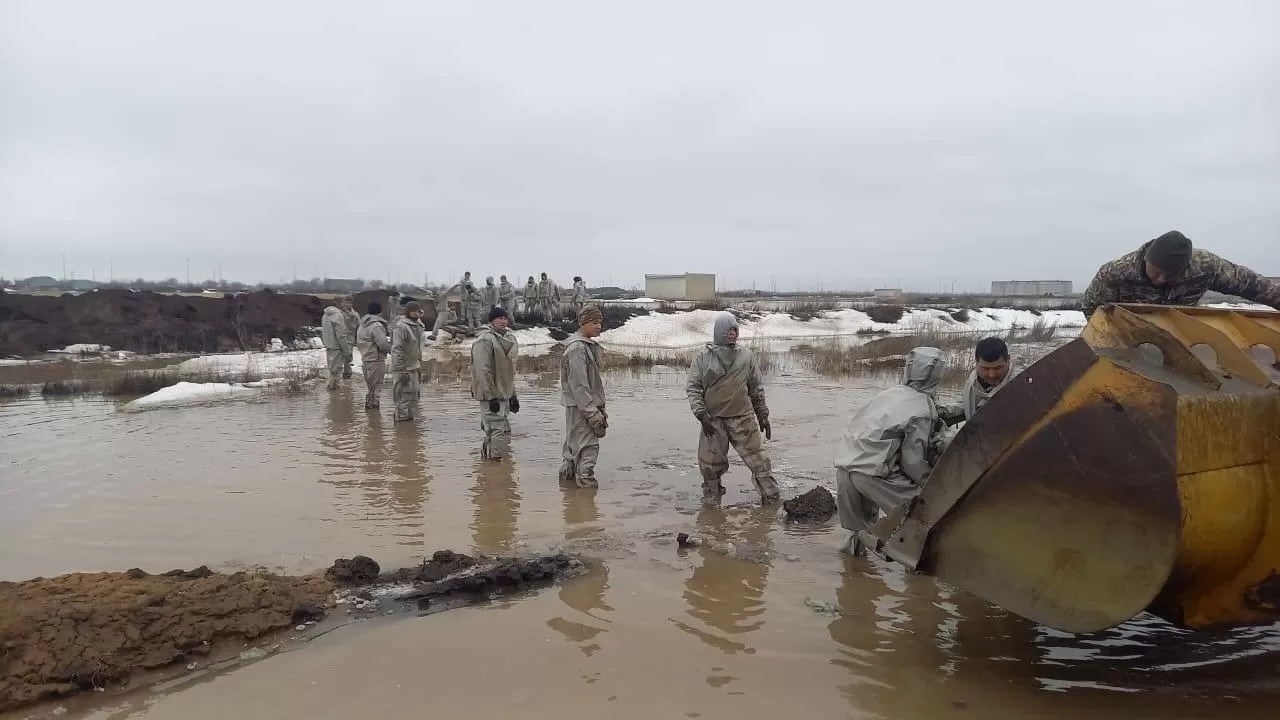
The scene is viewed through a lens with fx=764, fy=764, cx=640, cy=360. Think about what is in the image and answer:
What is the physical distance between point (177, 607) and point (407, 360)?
6.71 metres

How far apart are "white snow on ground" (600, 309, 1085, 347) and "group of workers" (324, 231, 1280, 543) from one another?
49.5 ft

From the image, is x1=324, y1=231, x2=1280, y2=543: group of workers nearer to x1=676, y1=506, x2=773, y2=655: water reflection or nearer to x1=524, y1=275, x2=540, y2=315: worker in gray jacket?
x1=676, y1=506, x2=773, y2=655: water reflection

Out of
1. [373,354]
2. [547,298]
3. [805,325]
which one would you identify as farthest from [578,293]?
[373,354]

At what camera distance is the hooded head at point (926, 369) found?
13.9 feet

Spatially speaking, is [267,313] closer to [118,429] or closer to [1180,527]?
[118,429]

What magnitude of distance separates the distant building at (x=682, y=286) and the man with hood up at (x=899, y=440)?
46099 mm

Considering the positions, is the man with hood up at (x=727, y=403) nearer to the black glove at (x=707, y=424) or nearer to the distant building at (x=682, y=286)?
the black glove at (x=707, y=424)

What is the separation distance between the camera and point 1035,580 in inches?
117

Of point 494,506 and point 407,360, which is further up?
point 407,360

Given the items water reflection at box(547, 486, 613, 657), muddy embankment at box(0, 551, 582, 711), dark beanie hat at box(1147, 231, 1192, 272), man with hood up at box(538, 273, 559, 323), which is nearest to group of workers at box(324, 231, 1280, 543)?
dark beanie hat at box(1147, 231, 1192, 272)

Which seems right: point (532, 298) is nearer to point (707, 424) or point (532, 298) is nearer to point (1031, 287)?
point (707, 424)

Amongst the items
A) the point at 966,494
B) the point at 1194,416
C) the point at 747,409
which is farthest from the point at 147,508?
the point at 1194,416

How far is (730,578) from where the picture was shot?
4703 millimetres

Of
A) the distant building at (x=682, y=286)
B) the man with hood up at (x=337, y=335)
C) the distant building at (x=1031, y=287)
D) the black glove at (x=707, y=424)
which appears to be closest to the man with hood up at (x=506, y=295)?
the man with hood up at (x=337, y=335)
